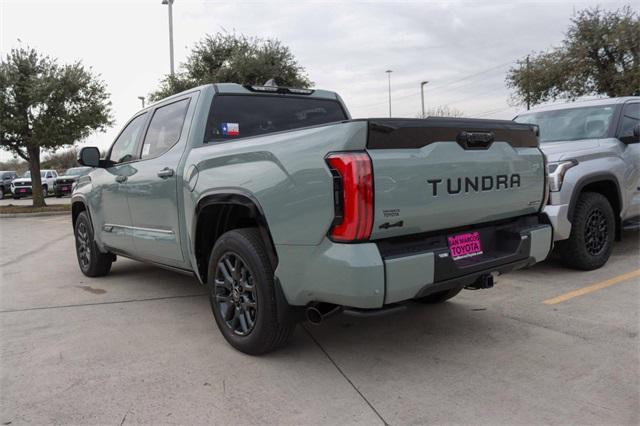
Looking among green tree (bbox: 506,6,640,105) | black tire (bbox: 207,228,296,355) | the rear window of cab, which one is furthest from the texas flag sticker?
green tree (bbox: 506,6,640,105)

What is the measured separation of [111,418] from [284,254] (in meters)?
1.26

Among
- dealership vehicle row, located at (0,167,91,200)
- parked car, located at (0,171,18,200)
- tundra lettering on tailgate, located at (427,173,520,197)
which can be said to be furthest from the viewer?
parked car, located at (0,171,18,200)

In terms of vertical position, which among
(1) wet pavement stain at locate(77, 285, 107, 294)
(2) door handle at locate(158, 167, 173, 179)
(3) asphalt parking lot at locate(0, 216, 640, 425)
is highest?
(2) door handle at locate(158, 167, 173, 179)

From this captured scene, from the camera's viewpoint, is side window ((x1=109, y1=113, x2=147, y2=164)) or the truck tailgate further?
side window ((x1=109, y1=113, x2=147, y2=164))

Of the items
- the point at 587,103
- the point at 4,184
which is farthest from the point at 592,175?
the point at 4,184

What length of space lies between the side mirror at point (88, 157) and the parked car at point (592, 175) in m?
4.64

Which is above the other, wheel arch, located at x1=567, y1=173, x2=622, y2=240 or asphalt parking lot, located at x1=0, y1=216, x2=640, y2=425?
wheel arch, located at x1=567, y1=173, x2=622, y2=240

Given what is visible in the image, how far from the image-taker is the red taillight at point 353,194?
8.35 ft

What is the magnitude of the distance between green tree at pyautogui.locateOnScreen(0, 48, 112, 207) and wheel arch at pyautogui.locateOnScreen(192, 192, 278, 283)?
14793 mm

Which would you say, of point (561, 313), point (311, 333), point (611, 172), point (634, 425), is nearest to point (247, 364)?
point (311, 333)

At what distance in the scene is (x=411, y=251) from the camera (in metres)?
2.78

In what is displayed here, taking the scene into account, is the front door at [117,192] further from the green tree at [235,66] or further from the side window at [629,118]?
the green tree at [235,66]

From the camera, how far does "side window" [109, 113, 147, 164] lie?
502 cm

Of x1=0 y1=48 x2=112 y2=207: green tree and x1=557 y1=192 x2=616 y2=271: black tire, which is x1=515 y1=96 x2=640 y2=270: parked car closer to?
x1=557 y1=192 x2=616 y2=271: black tire
